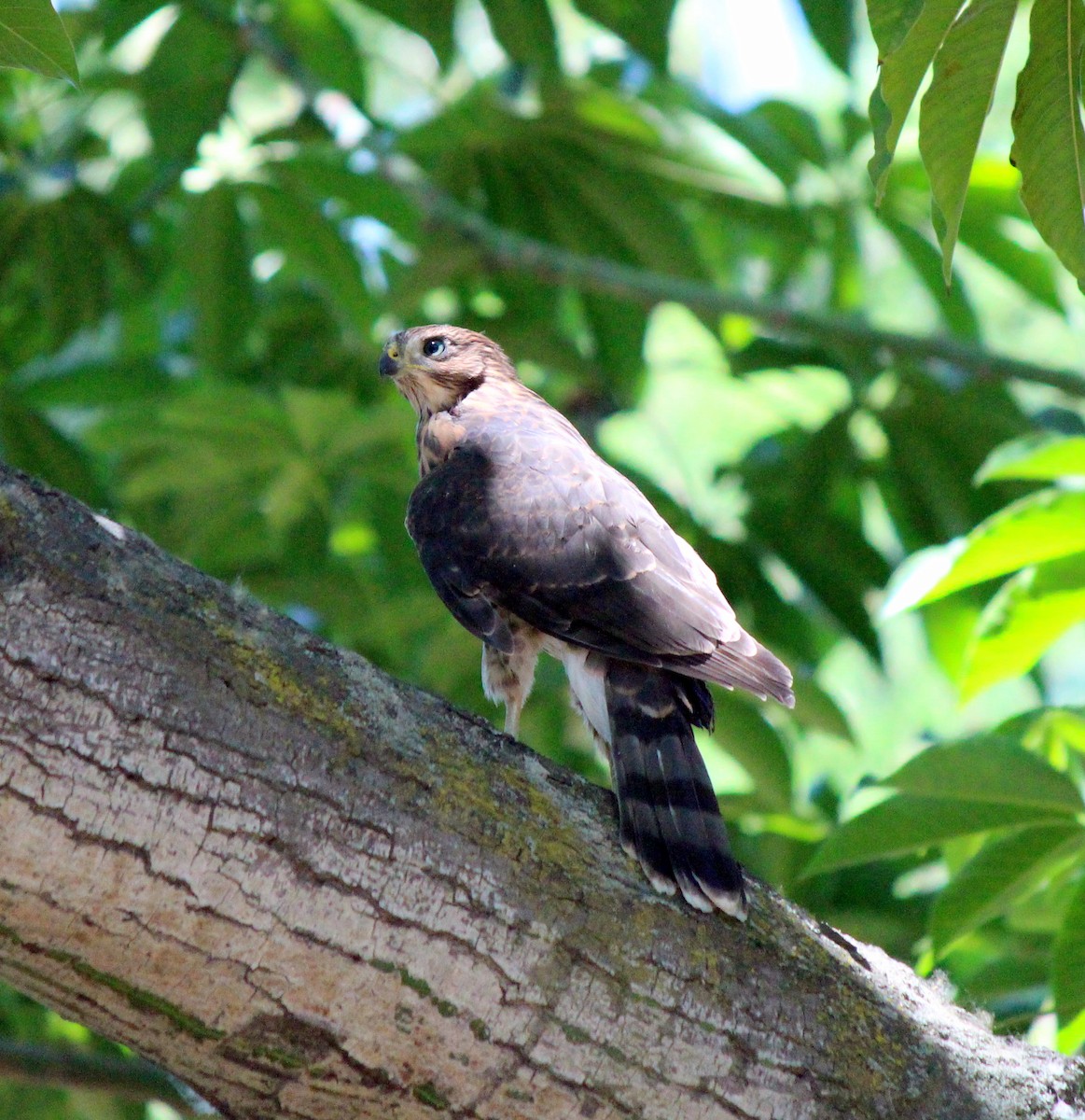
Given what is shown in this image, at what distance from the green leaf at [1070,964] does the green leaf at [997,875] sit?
0.09m

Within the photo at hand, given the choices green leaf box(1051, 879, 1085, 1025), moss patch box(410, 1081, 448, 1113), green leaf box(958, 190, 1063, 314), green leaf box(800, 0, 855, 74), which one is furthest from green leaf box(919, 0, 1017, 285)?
green leaf box(958, 190, 1063, 314)

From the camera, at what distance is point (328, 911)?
172cm

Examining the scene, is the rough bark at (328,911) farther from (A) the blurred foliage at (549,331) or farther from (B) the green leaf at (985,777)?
(A) the blurred foliage at (549,331)

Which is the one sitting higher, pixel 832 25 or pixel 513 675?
pixel 832 25

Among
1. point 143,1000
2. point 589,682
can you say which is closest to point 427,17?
point 589,682

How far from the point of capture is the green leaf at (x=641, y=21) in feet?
10.6

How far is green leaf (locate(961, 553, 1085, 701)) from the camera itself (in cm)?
263

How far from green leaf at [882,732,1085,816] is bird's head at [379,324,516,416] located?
185 centimetres

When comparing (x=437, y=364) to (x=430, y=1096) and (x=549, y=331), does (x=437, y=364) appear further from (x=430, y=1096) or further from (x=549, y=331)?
(x=430, y=1096)

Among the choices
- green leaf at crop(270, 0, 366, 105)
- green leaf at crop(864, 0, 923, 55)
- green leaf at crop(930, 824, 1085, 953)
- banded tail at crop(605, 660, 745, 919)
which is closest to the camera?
green leaf at crop(864, 0, 923, 55)

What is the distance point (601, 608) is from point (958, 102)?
4.05ft

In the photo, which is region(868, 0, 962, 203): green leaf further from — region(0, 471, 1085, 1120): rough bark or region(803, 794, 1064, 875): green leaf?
region(803, 794, 1064, 875): green leaf

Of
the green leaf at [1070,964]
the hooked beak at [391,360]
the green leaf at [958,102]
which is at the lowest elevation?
the green leaf at [1070,964]

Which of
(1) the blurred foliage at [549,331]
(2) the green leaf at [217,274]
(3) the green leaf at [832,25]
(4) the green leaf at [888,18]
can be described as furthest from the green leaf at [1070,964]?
(2) the green leaf at [217,274]
